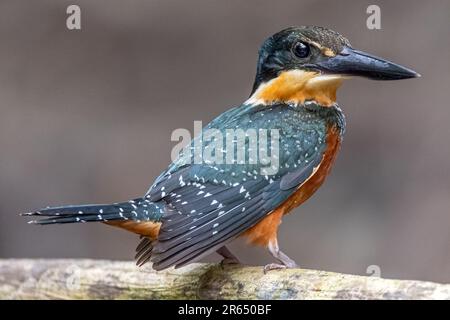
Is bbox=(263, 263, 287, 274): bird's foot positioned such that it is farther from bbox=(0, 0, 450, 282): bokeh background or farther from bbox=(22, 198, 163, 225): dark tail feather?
bbox=(0, 0, 450, 282): bokeh background

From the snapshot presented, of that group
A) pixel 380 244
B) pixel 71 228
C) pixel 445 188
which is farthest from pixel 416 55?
pixel 71 228

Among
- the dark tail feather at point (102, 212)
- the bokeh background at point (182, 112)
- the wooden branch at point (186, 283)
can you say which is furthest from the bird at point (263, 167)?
the bokeh background at point (182, 112)

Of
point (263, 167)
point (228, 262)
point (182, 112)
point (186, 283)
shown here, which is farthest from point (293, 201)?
Result: point (182, 112)

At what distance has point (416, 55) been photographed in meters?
7.29

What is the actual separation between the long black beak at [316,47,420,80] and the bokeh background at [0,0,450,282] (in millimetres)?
3328

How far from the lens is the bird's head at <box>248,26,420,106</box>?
389 centimetres

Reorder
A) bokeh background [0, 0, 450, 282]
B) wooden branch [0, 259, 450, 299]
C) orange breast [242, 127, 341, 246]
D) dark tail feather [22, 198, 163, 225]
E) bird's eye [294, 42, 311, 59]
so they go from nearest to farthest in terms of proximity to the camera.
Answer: wooden branch [0, 259, 450, 299], dark tail feather [22, 198, 163, 225], orange breast [242, 127, 341, 246], bird's eye [294, 42, 311, 59], bokeh background [0, 0, 450, 282]

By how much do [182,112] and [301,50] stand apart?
3738 mm

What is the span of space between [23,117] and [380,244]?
3265 millimetres

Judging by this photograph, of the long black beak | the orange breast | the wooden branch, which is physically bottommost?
the wooden branch

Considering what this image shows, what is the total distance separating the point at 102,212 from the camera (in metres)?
3.54

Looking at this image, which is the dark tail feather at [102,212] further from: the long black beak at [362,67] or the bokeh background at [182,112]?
the bokeh background at [182,112]

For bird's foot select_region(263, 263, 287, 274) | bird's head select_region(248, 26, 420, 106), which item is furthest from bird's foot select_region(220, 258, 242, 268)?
bird's head select_region(248, 26, 420, 106)
